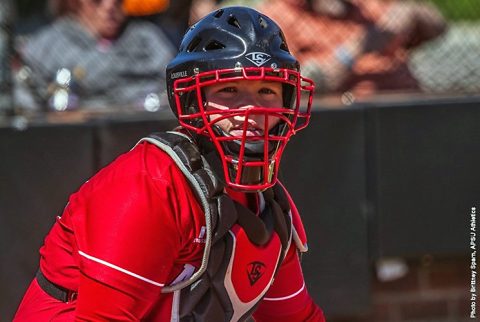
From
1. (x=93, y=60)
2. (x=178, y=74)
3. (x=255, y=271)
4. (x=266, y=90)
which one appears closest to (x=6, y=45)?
(x=93, y=60)

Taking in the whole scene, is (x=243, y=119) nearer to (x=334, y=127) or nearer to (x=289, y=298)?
(x=289, y=298)

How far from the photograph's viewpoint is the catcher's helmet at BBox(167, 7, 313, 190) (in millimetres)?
2473

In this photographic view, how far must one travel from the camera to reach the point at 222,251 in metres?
2.49

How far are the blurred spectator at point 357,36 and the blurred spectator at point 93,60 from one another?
2.15 ft

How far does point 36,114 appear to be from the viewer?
4.65 metres

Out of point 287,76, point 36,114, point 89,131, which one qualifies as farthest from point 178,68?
point 36,114

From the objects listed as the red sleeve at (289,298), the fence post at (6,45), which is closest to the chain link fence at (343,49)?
the fence post at (6,45)

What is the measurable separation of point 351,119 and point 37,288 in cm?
235

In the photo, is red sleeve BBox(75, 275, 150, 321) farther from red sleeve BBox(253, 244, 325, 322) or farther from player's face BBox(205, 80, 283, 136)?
red sleeve BBox(253, 244, 325, 322)

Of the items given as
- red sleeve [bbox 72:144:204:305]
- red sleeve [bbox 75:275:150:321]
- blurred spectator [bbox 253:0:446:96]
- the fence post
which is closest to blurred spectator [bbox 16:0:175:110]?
the fence post

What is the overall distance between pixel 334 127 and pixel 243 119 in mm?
2160

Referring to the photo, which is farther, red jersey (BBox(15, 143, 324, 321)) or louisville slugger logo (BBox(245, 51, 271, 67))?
louisville slugger logo (BBox(245, 51, 271, 67))

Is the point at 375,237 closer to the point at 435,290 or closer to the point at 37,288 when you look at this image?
the point at 435,290

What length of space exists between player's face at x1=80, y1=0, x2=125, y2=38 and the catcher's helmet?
2.44 metres
